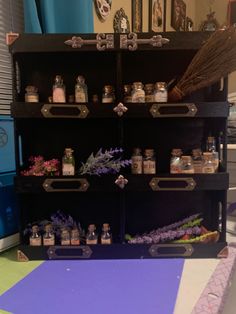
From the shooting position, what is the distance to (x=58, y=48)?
938 mm

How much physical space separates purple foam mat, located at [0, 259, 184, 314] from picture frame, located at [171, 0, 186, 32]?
194cm

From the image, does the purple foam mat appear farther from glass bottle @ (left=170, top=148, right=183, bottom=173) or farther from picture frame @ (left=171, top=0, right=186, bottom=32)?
picture frame @ (left=171, top=0, right=186, bottom=32)

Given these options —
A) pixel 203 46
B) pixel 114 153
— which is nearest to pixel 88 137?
pixel 114 153

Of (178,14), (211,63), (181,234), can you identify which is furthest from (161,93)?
(178,14)

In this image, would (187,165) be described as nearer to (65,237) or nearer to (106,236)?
(106,236)

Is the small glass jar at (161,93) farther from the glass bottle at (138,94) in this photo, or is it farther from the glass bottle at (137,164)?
the glass bottle at (137,164)

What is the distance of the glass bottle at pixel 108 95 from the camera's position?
1006mm

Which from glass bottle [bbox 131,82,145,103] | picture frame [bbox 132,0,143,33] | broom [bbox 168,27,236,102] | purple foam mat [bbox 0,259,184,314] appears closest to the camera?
purple foam mat [bbox 0,259,184,314]

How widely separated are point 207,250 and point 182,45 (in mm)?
659

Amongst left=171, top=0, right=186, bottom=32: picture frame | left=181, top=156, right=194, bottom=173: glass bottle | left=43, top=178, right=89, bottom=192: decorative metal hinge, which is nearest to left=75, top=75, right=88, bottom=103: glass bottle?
left=43, top=178, right=89, bottom=192: decorative metal hinge

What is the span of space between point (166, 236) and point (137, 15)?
1.40 m

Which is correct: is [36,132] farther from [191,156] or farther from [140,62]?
[191,156]

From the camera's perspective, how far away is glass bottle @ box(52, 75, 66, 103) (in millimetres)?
1001

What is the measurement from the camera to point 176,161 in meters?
1.00
